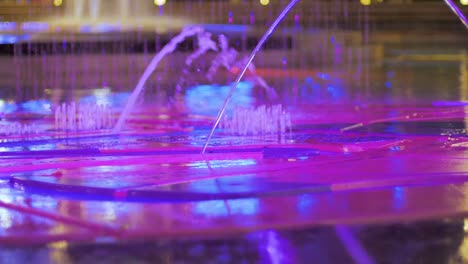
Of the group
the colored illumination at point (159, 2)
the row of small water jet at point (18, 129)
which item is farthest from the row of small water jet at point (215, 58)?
the row of small water jet at point (18, 129)

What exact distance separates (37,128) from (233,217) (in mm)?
7364

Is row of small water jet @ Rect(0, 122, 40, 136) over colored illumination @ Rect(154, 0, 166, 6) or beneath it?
beneath

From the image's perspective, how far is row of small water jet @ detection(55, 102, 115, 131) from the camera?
42.9 feet

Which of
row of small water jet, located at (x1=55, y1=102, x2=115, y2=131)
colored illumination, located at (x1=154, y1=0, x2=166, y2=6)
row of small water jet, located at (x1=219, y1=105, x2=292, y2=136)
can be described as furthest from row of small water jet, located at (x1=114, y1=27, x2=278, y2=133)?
row of small water jet, located at (x1=219, y1=105, x2=292, y2=136)

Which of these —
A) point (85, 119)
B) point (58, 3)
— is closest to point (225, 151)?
point (85, 119)

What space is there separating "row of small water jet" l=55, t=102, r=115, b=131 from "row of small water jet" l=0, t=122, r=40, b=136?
390 millimetres

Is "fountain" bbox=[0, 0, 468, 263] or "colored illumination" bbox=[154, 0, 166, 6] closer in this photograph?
"fountain" bbox=[0, 0, 468, 263]

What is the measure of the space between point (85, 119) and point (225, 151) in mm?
3908

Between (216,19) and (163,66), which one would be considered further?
(216,19)

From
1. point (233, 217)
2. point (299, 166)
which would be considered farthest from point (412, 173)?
point (233, 217)

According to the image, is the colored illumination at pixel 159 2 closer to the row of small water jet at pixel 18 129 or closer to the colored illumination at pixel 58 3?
the colored illumination at pixel 58 3

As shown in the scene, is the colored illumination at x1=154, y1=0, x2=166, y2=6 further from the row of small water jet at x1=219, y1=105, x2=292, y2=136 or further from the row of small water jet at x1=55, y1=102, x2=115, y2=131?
the row of small water jet at x1=219, y1=105, x2=292, y2=136

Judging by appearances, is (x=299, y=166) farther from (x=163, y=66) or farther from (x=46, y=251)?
(x=163, y=66)

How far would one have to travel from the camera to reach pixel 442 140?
1094 centimetres
